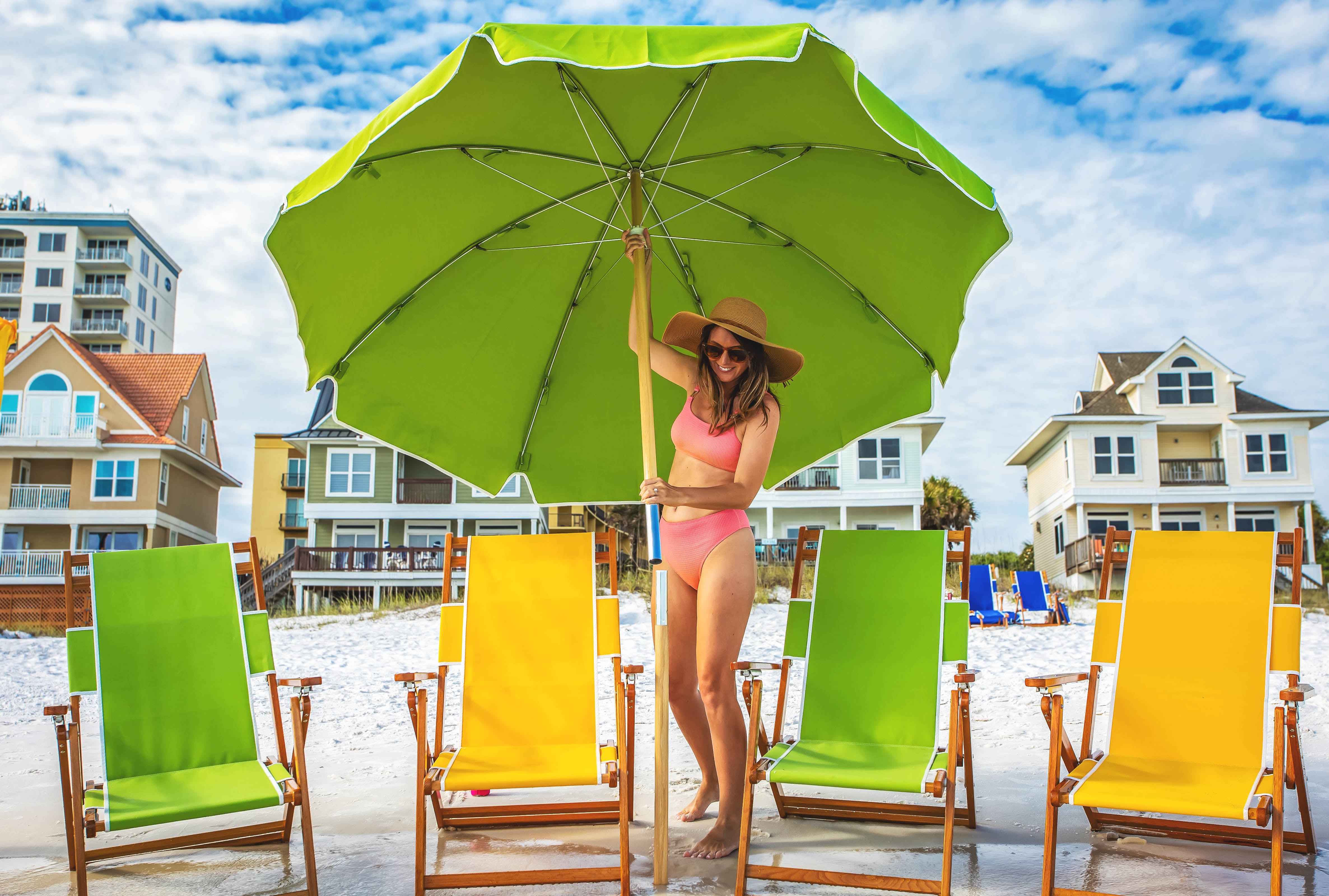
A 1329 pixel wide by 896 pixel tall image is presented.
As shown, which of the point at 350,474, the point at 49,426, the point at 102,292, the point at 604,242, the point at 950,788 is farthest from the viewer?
the point at 102,292

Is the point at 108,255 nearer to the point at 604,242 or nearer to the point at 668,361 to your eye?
the point at 604,242

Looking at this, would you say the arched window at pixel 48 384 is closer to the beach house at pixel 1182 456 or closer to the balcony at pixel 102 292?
the balcony at pixel 102 292

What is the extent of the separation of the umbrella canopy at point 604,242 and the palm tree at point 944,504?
27616mm

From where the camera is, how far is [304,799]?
2.99m

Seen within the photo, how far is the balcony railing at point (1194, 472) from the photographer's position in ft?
90.6

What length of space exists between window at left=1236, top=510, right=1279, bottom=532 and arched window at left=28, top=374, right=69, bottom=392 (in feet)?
115

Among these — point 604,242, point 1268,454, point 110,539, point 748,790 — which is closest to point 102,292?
point 110,539

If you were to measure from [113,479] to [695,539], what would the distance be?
94.8 feet

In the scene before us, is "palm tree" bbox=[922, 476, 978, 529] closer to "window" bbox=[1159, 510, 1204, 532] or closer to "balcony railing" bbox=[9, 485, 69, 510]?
"window" bbox=[1159, 510, 1204, 532]

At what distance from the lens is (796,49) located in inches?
95.6

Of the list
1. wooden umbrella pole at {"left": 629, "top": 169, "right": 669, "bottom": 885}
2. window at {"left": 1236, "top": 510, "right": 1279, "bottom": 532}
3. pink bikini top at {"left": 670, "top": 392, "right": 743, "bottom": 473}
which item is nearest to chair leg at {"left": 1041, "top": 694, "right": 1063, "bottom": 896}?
wooden umbrella pole at {"left": 629, "top": 169, "right": 669, "bottom": 885}

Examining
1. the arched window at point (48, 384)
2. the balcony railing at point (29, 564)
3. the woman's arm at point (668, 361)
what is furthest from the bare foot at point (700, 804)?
the arched window at point (48, 384)

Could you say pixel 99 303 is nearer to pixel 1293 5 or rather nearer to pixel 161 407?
pixel 161 407

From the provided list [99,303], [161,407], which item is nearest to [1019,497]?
[161,407]
